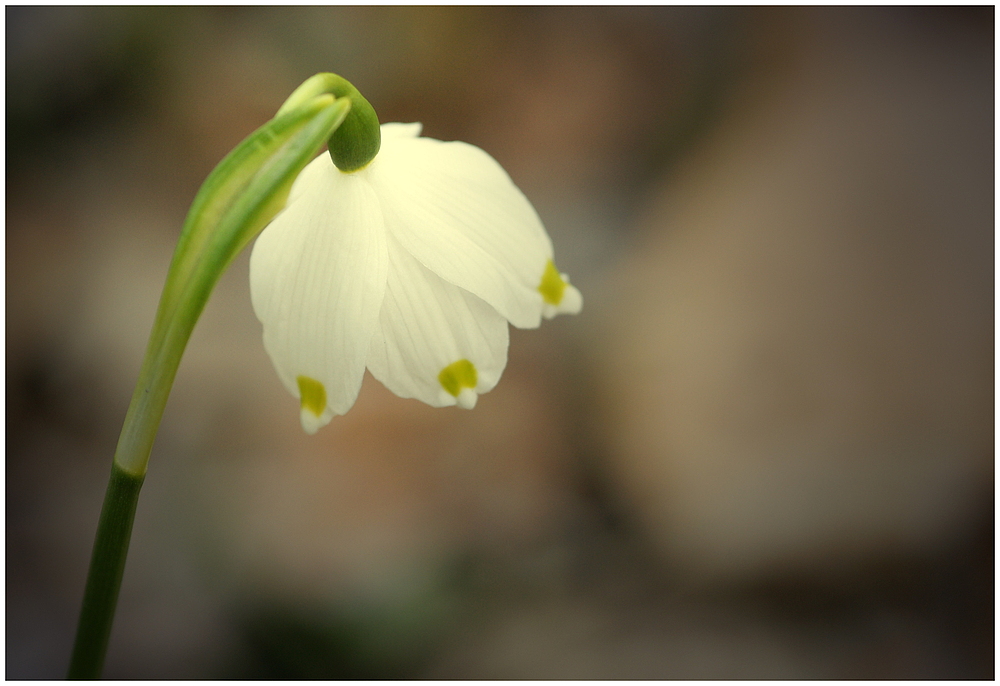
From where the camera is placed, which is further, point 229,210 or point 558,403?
point 558,403

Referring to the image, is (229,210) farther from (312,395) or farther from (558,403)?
(558,403)

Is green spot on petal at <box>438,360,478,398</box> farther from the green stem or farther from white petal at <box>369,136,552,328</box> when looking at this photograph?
the green stem

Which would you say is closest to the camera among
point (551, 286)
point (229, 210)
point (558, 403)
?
point (229, 210)

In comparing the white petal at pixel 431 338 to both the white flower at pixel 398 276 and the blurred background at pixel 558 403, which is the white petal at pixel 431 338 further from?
the blurred background at pixel 558 403

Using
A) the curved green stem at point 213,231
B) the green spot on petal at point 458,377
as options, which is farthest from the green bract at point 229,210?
the green spot on petal at point 458,377

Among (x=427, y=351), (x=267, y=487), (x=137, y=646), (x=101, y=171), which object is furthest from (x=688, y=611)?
(x=101, y=171)

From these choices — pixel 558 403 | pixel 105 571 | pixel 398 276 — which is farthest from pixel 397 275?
pixel 558 403

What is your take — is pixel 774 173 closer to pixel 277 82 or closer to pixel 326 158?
pixel 277 82

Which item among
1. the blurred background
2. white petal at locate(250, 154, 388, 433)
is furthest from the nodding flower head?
the blurred background
